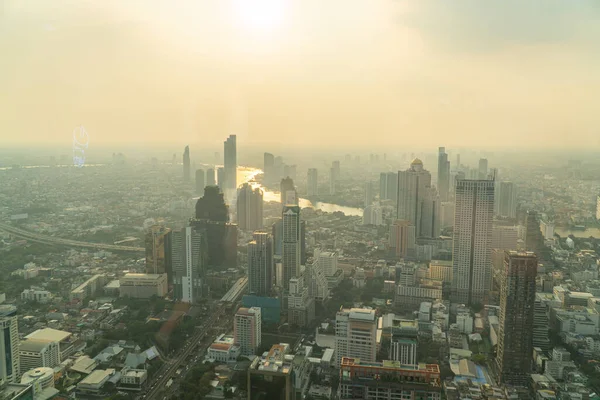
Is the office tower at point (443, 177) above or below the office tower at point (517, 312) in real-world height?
above

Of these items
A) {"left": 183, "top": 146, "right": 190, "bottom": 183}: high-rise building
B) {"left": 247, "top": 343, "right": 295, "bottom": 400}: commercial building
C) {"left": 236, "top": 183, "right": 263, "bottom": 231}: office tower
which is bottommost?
{"left": 247, "top": 343, "right": 295, "bottom": 400}: commercial building

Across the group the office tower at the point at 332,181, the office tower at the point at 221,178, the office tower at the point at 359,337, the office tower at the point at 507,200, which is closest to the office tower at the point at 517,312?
the office tower at the point at 359,337

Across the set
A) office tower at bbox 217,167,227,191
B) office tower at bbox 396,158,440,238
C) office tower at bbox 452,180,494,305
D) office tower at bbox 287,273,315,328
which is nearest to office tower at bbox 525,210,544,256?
office tower at bbox 452,180,494,305

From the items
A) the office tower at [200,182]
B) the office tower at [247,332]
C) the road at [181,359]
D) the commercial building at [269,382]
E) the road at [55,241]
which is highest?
the office tower at [200,182]

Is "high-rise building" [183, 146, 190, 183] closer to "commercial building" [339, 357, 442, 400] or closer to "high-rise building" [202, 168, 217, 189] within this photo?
"high-rise building" [202, 168, 217, 189]

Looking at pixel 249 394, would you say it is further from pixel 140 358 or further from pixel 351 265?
pixel 351 265

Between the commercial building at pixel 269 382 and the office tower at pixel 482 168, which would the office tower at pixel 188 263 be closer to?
the commercial building at pixel 269 382

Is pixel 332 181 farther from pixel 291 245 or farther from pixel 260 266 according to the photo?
pixel 260 266

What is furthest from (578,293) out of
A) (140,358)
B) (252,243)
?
(140,358)
